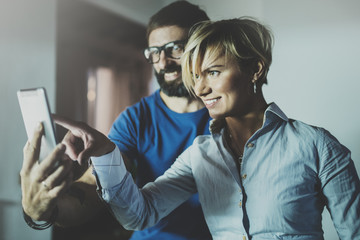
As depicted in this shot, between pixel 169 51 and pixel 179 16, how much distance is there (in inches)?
4.9

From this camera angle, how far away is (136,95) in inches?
97.7

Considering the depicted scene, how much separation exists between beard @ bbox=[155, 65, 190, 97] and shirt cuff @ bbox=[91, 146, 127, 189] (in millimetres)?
387

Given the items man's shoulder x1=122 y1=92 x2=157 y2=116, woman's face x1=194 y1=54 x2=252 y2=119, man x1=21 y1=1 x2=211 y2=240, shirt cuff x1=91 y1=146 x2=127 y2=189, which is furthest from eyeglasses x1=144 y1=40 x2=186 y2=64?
shirt cuff x1=91 y1=146 x2=127 y2=189

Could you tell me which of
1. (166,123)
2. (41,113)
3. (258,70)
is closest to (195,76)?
(258,70)

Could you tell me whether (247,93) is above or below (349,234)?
above

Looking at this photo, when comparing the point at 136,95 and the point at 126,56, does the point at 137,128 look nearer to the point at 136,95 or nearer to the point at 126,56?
the point at 136,95

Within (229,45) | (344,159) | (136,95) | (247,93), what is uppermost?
(229,45)

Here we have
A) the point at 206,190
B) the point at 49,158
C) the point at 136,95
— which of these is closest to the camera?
the point at 49,158

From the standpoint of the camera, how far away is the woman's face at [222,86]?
72 cm

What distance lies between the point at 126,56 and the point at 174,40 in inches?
67.2

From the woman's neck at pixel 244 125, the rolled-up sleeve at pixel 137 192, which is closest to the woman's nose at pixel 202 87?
Result: the woman's neck at pixel 244 125

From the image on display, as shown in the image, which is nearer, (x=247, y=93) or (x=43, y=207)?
(x=43, y=207)

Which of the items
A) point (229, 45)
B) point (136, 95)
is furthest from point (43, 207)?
point (136, 95)

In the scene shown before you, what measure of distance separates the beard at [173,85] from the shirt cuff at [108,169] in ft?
1.27
